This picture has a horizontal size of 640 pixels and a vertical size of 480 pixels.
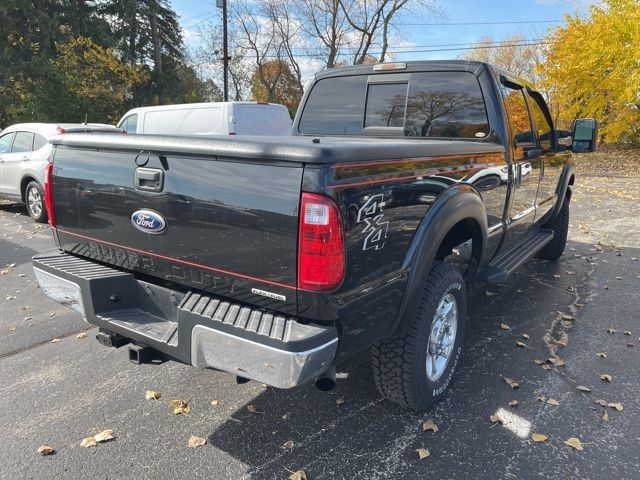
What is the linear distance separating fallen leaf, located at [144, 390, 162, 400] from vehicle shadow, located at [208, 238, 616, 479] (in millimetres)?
540

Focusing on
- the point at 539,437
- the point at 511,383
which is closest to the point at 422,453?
the point at 539,437

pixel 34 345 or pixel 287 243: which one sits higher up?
pixel 287 243

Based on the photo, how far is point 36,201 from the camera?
8227 millimetres

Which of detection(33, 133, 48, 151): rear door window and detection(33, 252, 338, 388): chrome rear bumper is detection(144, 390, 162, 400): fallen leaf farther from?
detection(33, 133, 48, 151): rear door window

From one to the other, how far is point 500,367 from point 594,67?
19.6 metres

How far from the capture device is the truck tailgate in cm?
196

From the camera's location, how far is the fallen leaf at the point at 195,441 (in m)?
2.53

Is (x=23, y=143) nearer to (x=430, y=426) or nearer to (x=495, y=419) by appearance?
(x=430, y=426)

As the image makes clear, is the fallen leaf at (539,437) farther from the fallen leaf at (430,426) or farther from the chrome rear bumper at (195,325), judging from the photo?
the chrome rear bumper at (195,325)

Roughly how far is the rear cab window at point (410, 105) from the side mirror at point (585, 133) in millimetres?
1751

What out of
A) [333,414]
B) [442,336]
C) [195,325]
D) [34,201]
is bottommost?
[333,414]

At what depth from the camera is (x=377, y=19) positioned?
103 feet

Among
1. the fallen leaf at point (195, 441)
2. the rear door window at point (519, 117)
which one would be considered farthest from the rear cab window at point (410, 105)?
the fallen leaf at point (195, 441)

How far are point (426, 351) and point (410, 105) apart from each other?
1.99 meters
